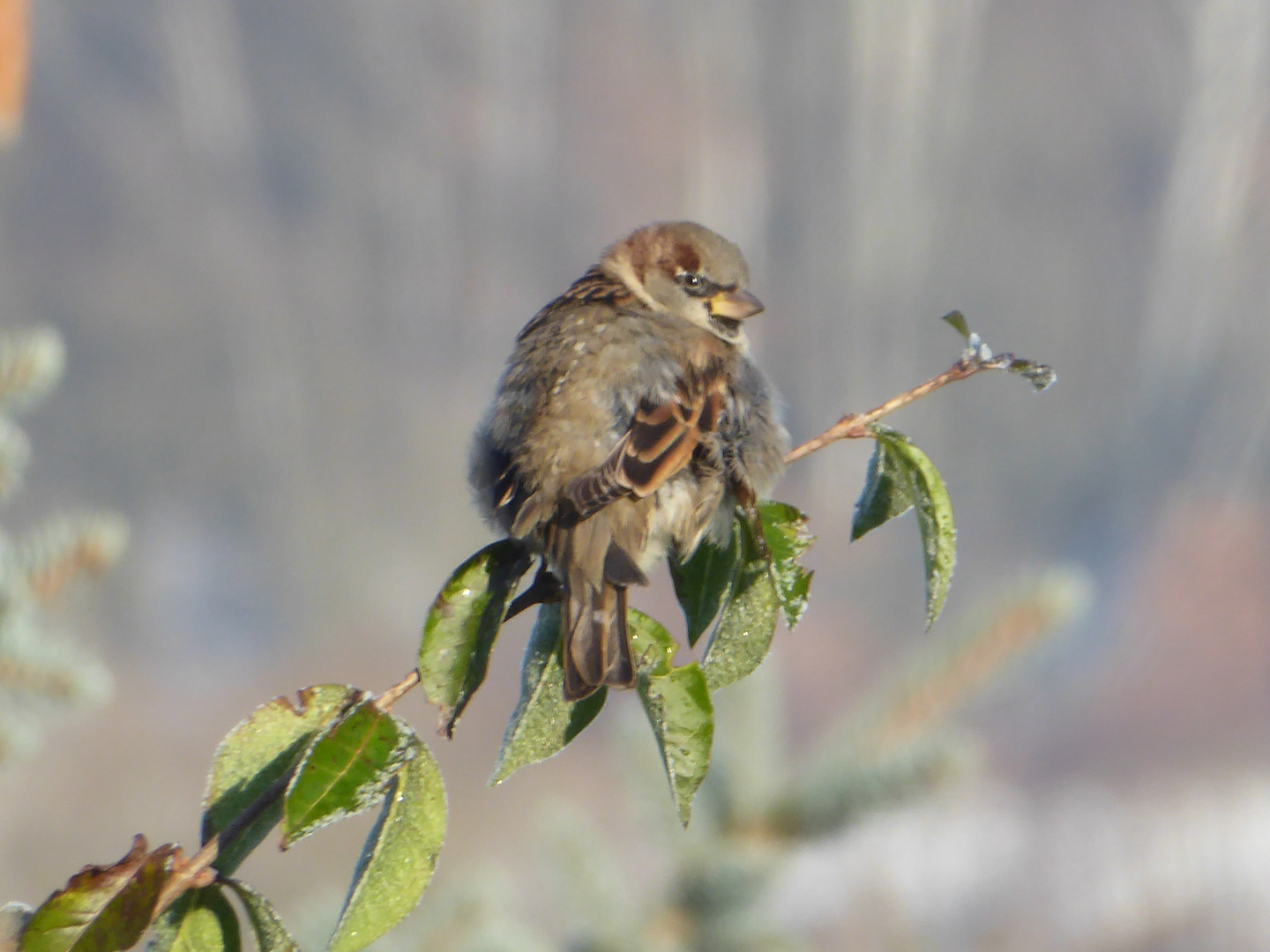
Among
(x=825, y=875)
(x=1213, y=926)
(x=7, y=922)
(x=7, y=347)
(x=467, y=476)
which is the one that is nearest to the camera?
(x=7, y=922)

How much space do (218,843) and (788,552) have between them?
36 centimetres

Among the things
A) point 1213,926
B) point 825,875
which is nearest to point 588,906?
point 825,875

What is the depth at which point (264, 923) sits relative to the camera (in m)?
0.56

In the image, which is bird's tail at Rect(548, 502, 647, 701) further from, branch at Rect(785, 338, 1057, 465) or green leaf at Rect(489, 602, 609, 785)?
branch at Rect(785, 338, 1057, 465)

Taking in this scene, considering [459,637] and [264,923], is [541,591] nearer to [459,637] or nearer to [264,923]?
[459,637]

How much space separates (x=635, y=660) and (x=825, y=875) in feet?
9.84

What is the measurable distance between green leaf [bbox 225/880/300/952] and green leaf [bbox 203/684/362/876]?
0.08ft

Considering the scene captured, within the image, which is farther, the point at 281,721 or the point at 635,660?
the point at 635,660

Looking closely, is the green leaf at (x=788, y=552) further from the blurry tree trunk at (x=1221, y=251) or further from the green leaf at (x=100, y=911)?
the blurry tree trunk at (x=1221, y=251)

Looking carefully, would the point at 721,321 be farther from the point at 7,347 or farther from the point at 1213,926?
the point at 1213,926

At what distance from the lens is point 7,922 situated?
1.77 ft

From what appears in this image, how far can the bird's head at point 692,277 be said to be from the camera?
4.09 ft

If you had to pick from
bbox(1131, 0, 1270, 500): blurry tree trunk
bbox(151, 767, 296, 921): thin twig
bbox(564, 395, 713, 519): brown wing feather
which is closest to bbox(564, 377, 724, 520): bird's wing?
bbox(564, 395, 713, 519): brown wing feather

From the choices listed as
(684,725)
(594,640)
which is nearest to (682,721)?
(684,725)
